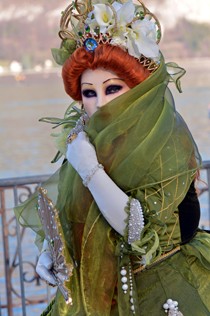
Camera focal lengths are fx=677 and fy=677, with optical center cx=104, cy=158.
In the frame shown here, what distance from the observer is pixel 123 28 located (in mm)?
1496

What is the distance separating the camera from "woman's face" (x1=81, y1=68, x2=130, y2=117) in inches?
59.0

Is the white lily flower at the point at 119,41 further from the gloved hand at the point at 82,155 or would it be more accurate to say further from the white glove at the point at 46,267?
the white glove at the point at 46,267

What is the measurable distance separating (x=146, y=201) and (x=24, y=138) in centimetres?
1562

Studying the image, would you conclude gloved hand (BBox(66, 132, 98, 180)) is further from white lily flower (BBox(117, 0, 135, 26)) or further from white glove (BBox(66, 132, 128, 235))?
white lily flower (BBox(117, 0, 135, 26))

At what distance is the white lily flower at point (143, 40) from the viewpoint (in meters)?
1.48

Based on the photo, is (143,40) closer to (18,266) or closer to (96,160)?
(96,160)

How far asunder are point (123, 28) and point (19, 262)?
4.50 ft

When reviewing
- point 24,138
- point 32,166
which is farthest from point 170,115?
point 24,138

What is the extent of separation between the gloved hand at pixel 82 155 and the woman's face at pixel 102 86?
0.27ft

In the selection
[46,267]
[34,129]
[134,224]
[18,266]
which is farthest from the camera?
[34,129]

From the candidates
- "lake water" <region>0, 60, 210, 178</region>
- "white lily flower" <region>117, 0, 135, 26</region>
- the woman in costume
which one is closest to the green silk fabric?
the woman in costume

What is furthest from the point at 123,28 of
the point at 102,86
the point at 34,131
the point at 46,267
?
the point at 34,131

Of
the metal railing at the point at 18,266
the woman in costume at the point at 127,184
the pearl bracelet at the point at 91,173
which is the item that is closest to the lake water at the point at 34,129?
the metal railing at the point at 18,266

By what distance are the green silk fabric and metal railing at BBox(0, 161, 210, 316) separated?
333mm
